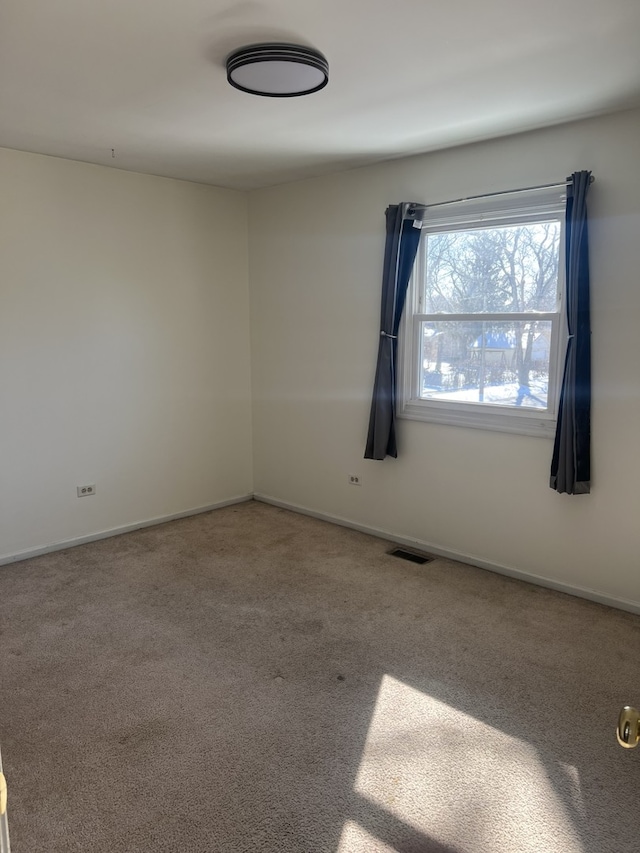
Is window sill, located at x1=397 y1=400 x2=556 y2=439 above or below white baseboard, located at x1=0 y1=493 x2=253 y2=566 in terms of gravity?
above

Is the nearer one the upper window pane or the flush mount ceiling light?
the flush mount ceiling light

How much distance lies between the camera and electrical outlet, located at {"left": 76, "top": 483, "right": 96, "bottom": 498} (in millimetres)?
4195

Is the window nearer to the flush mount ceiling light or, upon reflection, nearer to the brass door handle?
the flush mount ceiling light

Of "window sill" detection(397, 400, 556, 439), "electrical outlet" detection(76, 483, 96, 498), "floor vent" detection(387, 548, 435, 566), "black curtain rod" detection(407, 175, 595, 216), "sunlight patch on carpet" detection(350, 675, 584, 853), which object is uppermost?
"black curtain rod" detection(407, 175, 595, 216)

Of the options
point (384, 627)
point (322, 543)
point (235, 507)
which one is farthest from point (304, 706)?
point (235, 507)

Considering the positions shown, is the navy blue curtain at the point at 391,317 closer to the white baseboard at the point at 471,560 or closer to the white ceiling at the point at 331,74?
the white ceiling at the point at 331,74

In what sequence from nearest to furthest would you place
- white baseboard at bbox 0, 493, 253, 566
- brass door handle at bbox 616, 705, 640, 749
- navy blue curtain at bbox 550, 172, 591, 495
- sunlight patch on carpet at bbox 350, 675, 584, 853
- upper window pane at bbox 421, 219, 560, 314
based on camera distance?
brass door handle at bbox 616, 705, 640, 749 → sunlight patch on carpet at bbox 350, 675, 584, 853 → navy blue curtain at bbox 550, 172, 591, 495 → upper window pane at bbox 421, 219, 560, 314 → white baseboard at bbox 0, 493, 253, 566

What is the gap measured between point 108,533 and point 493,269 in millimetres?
3172

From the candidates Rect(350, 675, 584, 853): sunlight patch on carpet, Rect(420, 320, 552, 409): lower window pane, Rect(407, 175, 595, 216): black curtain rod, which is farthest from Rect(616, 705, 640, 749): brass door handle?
Rect(407, 175, 595, 216): black curtain rod

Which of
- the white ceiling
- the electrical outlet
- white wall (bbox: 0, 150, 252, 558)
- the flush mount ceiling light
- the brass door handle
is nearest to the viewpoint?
the brass door handle

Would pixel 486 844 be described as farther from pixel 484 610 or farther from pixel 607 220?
pixel 607 220

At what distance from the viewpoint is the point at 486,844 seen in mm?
1820

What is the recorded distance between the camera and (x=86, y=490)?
4227 mm

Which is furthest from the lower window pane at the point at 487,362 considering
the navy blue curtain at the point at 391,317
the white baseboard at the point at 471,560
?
the white baseboard at the point at 471,560
